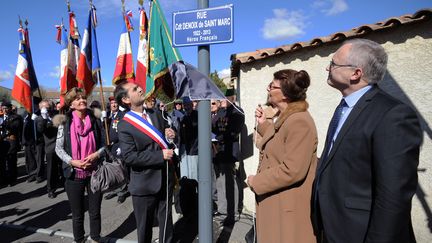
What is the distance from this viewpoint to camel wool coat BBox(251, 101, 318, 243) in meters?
2.29

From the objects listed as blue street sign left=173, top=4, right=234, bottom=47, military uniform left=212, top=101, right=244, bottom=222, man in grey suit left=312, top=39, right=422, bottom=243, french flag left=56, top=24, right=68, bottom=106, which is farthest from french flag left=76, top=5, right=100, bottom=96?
man in grey suit left=312, top=39, right=422, bottom=243

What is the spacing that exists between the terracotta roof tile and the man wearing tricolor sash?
245cm

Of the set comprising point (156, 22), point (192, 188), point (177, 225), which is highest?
point (156, 22)

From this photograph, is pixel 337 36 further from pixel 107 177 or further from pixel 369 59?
pixel 107 177

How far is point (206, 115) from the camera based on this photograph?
2.87m

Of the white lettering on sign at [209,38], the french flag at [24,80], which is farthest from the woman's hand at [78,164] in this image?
the french flag at [24,80]

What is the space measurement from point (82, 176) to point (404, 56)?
419 centimetres

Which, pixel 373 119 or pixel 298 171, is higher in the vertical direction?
pixel 373 119

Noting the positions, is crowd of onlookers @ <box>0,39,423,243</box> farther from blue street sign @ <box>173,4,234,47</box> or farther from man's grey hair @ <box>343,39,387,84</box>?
blue street sign @ <box>173,4,234,47</box>

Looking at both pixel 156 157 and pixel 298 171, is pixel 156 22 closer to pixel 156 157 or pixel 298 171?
pixel 156 157

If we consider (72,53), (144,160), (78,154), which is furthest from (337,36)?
(72,53)

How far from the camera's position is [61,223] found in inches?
207

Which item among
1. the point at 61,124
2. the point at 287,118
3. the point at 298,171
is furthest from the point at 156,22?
the point at 298,171

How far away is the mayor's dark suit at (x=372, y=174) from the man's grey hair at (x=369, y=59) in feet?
0.29
